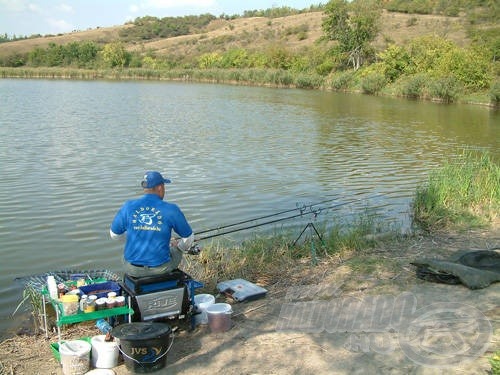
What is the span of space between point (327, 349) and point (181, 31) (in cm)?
13907

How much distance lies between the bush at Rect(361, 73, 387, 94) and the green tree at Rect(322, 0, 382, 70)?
12496mm

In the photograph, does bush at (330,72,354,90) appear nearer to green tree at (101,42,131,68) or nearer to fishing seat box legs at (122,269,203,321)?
green tree at (101,42,131,68)

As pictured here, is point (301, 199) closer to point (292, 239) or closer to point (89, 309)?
point (292, 239)

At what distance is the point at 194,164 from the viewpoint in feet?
48.0

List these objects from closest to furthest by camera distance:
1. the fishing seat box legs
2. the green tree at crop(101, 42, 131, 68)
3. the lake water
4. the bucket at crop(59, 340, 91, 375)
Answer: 1. the bucket at crop(59, 340, 91, 375)
2. the fishing seat box legs
3. the lake water
4. the green tree at crop(101, 42, 131, 68)

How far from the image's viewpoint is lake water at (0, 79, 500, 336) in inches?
352

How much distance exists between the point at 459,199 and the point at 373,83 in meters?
37.7

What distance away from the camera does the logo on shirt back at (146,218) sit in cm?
473

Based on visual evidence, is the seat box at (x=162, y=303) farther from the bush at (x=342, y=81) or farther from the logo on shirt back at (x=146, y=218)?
the bush at (x=342, y=81)

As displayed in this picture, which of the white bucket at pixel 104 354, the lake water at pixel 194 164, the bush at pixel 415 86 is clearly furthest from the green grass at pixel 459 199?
the bush at pixel 415 86

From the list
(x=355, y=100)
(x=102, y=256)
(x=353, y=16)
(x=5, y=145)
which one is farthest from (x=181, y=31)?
(x=102, y=256)

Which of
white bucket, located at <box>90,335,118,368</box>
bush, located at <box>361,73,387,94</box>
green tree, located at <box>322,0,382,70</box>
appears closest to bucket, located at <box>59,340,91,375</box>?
white bucket, located at <box>90,335,118,368</box>

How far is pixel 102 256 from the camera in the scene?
796cm

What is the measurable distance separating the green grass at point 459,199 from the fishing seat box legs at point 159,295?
200 inches
